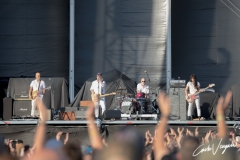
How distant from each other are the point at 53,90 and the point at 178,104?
4.58 meters

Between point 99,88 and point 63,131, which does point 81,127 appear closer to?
point 63,131

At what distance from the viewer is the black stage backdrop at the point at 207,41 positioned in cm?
2227

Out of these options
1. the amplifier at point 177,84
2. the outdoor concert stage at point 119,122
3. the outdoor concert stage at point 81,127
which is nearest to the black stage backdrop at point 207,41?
the amplifier at point 177,84

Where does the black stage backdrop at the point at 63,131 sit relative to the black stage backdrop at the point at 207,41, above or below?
below

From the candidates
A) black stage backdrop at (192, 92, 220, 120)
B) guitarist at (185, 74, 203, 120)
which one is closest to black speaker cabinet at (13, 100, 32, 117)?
guitarist at (185, 74, 203, 120)

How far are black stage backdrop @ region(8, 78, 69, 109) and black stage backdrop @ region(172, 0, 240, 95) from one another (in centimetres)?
424

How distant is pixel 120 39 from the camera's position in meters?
22.4

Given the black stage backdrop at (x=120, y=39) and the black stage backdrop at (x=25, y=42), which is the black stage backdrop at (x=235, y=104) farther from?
the black stage backdrop at (x=25, y=42)

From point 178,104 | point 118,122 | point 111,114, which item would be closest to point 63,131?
point 111,114

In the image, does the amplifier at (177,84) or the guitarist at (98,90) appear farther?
the guitarist at (98,90)

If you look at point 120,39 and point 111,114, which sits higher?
point 120,39

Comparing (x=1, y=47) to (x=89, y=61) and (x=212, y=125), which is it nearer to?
(x=89, y=61)

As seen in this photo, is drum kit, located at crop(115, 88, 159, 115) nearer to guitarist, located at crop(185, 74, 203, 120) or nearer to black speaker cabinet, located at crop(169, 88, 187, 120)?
black speaker cabinet, located at crop(169, 88, 187, 120)

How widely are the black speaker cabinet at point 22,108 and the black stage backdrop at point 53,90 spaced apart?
150 cm
